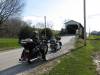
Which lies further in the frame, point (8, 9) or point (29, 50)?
point (8, 9)

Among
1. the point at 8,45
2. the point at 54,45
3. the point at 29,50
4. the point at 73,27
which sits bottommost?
the point at 8,45

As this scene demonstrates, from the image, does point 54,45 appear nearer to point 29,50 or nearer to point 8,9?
point 29,50

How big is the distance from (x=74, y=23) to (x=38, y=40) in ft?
216

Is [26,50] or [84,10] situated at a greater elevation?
[84,10]

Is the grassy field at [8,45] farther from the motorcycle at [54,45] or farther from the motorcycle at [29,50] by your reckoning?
the motorcycle at [29,50]

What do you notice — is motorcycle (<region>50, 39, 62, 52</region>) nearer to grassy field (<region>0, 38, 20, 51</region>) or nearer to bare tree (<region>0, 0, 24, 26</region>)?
grassy field (<region>0, 38, 20, 51</region>)

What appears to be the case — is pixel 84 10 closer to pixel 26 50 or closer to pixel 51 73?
pixel 26 50

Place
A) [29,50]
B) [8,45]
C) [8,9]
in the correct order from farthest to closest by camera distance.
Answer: [8,9] → [8,45] → [29,50]

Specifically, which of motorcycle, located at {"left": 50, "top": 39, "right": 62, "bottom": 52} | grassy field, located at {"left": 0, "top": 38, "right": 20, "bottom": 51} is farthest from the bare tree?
motorcycle, located at {"left": 50, "top": 39, "right": 62, "bottom": 52}

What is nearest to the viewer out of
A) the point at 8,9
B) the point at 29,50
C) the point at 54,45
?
the point at 29,50

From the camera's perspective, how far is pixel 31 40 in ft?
57.5

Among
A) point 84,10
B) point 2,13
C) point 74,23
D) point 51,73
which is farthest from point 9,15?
point 51,73

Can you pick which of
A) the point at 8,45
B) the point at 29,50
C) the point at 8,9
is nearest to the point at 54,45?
the point at 29,50

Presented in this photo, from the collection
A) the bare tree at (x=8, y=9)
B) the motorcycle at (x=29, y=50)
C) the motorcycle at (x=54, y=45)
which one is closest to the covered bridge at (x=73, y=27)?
the bare tree at (x=8, y=9)
